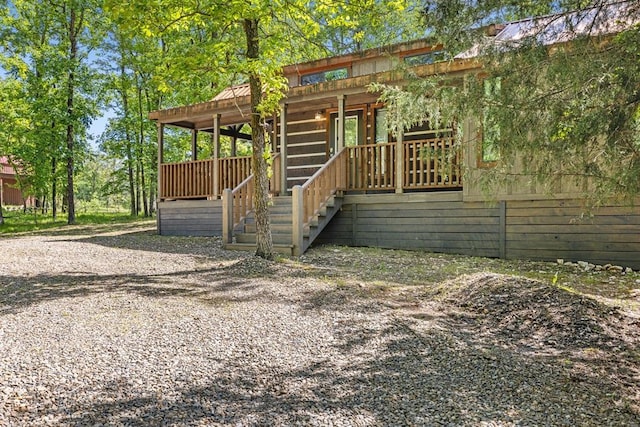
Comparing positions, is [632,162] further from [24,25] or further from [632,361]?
[24,25]

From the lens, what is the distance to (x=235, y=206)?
9.50 m

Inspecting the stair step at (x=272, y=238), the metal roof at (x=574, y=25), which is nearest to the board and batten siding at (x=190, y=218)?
the stair step at (x=272, y=238)

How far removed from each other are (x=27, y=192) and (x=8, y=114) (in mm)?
5601

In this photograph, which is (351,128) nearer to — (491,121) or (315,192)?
(315,192)

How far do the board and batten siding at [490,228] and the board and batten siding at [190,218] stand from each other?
10.0 ft

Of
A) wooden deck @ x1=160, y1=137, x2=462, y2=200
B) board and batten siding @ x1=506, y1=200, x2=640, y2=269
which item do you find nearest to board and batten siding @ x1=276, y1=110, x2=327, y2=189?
wooden deck @ x1=160, y1=137, x2=462, y2=200

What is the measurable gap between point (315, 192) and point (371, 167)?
4.50ft

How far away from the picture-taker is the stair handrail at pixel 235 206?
9156mm

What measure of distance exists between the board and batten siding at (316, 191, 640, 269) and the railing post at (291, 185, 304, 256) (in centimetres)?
179

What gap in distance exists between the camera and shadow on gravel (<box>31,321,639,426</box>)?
239 centimetres

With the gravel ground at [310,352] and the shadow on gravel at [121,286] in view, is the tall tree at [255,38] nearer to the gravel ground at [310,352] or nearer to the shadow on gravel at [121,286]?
the shadow on gravel at [121,286]

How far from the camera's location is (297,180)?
13.0 metres

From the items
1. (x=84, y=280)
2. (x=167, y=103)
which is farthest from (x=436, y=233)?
(x=167, y=103)

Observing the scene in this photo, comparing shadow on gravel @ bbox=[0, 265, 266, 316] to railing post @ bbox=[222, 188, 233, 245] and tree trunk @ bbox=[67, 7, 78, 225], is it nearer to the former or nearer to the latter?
railing post @ bbox=[222, 188, 233, 245]
